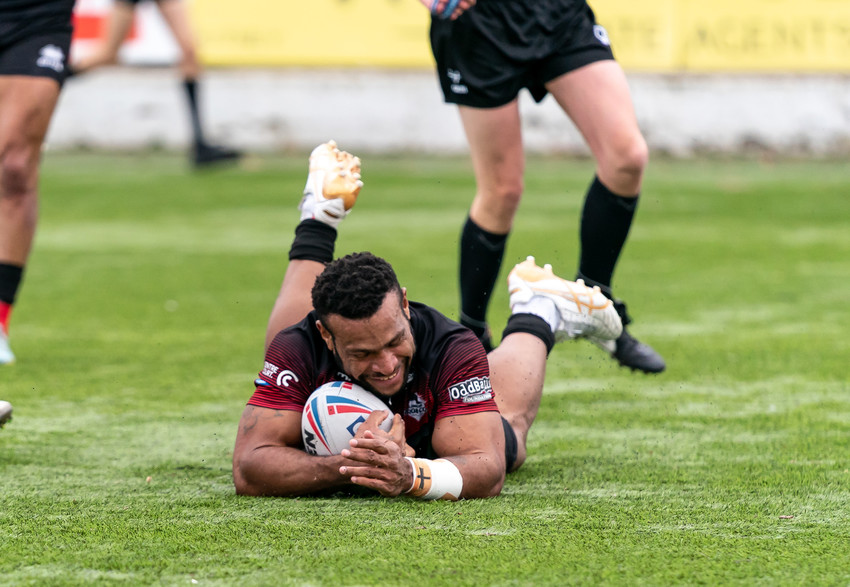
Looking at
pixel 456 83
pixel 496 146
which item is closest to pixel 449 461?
pixel 496 146

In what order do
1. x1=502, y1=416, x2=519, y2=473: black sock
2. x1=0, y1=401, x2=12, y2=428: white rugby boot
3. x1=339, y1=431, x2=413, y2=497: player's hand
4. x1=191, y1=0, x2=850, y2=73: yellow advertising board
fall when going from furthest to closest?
x1=191, y1=0, x2=850, y2=73: yellow advertising board, x1=0, y1=401, x2=12, y2=428: white rugby boot, x1=502, y1=416, x2=519, y2=473: black sock, x1=339, y1=431, x2=413, y2=497: player's hand

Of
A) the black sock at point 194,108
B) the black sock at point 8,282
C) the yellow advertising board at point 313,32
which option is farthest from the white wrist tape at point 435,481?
the yellow advertising board at point 313,32

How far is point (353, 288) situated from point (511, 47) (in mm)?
1793

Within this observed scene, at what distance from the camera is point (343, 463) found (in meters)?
3.20

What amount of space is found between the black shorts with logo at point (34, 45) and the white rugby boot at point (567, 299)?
222cm

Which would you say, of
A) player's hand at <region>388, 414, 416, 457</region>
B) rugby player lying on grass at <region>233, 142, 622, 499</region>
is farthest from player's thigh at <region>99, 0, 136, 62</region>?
player's hand at <region>388, 414, 416, 457</region>

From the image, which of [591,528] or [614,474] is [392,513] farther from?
[614,474]

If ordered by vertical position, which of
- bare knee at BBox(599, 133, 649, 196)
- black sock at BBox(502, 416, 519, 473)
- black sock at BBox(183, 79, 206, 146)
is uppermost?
bare knee at BBox(599, 133, 649, 196)

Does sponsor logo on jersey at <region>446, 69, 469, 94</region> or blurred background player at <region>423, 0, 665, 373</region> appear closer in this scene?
blurred background player at <region>423, 0, 665, 373</region>

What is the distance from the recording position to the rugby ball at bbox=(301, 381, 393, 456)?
3.29 metres

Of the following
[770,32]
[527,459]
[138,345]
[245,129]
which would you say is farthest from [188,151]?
[527,459]

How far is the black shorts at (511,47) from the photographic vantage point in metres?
4.62

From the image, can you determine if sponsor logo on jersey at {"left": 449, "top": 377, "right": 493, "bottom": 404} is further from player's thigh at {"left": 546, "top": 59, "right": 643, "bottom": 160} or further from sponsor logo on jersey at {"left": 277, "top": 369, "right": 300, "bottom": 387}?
player's thigh at {"left": 546, "top": 59, "right": 643, "bottom": 160}

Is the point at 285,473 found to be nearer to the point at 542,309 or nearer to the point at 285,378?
the point at 285,378
